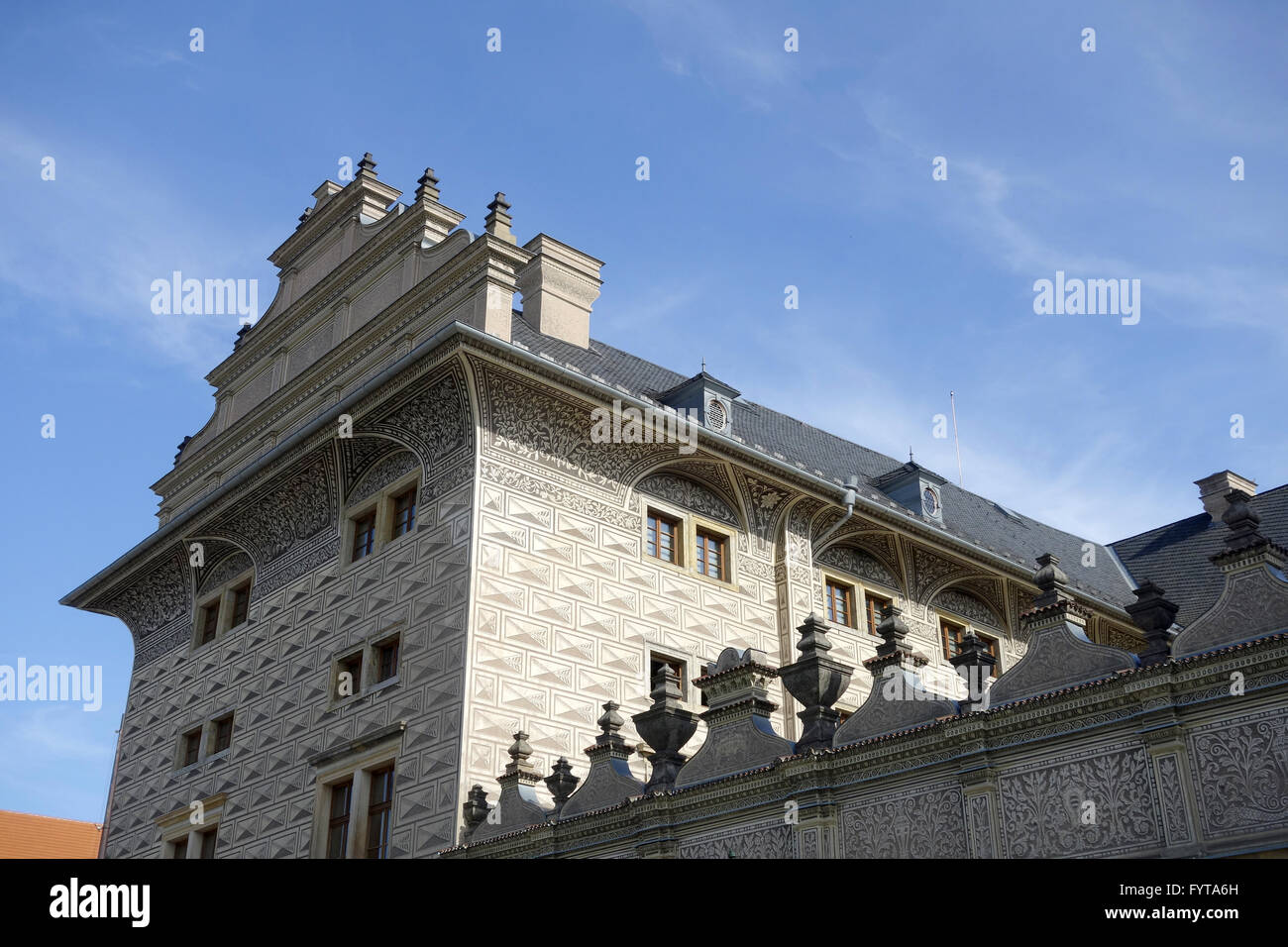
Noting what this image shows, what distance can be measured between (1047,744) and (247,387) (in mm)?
15790

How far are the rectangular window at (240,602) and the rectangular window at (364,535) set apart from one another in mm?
2633

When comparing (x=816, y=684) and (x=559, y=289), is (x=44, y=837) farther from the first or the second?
(x=816, y=684)

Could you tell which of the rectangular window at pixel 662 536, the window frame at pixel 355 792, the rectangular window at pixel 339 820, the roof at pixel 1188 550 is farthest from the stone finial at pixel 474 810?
the roof at pixel 1188 550

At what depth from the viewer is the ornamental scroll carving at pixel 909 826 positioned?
8.16m

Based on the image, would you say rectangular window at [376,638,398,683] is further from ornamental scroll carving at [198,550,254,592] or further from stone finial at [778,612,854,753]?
stone finial at [778,612,854,753]

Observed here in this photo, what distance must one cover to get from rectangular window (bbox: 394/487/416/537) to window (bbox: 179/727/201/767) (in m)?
4.57

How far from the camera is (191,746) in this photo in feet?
59.4

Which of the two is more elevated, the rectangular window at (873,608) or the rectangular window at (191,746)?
the rectangular window at (873,608)

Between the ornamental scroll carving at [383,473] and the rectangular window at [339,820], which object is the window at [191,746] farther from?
the ornamental scroll carving at [383,473]

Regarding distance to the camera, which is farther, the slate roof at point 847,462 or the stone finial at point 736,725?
the slate roof at point 847,462

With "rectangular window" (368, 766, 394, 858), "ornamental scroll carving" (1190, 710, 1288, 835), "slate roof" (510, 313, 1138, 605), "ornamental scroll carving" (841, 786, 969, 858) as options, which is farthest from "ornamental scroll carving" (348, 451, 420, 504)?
"ornamental scroll carving" (1190, 710, 1288, 835)
